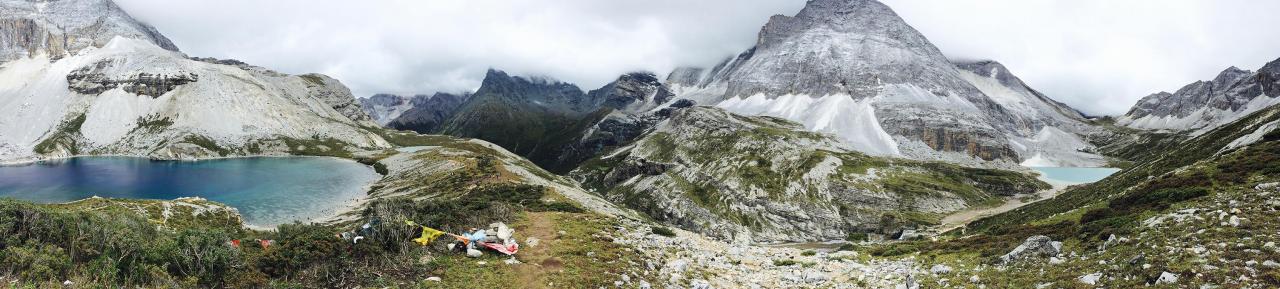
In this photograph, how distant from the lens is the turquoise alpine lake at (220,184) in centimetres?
9938

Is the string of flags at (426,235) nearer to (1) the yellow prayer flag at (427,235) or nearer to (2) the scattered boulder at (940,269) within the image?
(1) the yellow prayer flag at (427,235)

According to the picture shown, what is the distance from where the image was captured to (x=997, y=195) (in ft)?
604

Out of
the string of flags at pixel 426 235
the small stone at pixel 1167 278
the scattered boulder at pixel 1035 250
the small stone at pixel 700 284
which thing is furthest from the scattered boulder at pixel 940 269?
the string of flags at pixel 426 235

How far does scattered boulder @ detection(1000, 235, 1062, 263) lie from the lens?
82.4 feet

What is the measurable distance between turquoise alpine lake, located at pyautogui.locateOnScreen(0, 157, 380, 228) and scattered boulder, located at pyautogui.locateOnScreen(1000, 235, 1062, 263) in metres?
89.7

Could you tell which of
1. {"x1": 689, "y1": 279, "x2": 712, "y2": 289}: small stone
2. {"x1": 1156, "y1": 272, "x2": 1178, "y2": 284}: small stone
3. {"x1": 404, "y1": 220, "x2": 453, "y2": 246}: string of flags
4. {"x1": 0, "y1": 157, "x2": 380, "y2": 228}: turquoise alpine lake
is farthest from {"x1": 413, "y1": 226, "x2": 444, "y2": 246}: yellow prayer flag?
{"x1": 0, "y1": 157, "x2": 380, "y2": 228}: turquoise alpine lake

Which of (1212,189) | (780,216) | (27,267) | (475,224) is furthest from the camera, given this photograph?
(780,216)

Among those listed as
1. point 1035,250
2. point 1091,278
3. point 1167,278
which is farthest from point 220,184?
point 1167,278

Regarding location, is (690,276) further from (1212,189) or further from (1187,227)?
(1212,189)

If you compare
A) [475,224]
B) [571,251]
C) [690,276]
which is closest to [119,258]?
[475,224]

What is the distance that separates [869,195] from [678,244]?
506 feet

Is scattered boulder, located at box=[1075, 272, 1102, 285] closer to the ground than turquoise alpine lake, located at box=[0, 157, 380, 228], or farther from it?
farther from it

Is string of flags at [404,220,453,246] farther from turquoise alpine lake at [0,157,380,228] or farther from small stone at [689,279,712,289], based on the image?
turquoise alpine lake at [0,157,380,228]

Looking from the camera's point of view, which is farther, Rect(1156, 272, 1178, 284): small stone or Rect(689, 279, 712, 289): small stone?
Rect(689, 279, 712, 289): small stone
